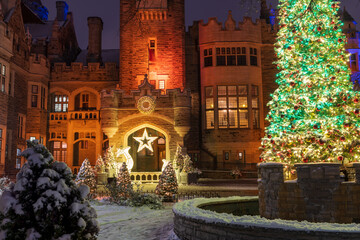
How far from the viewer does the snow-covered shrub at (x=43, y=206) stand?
4.56 meters

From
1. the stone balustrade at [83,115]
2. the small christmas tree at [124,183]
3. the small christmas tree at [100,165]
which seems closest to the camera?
the small christmas tree at [124,183]

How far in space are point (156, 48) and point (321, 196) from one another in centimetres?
2071

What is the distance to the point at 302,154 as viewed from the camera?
909 cm

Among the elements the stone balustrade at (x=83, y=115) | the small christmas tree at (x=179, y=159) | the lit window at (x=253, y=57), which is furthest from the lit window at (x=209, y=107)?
the stone balustrade at (x=83, y=115)

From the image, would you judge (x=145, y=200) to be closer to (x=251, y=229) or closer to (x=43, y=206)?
(x=251, y=229)

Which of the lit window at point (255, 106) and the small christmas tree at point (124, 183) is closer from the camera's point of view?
the small christmas tree at point (124, 183)

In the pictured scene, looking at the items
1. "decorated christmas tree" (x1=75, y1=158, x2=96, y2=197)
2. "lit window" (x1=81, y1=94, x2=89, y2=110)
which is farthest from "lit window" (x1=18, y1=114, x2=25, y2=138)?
"decorated christmas tree" (x1=75, y1=158, x2=96, y2=197)

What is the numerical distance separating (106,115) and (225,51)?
11.1 meters

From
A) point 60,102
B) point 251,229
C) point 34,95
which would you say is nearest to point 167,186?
point 251,229

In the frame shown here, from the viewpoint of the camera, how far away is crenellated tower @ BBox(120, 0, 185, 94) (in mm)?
25844

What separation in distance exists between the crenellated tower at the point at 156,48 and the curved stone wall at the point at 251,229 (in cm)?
1915

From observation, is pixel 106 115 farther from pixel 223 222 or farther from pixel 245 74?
pixel 223 222

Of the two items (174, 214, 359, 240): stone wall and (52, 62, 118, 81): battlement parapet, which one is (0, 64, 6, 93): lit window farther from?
(174, 214, 359, 240): stone wall

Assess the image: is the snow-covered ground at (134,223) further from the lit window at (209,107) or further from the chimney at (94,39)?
the chimney at (94,39)
